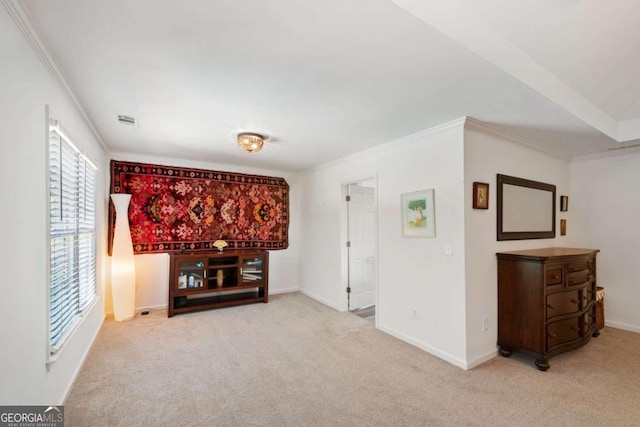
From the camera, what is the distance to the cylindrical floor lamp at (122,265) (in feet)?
12.0

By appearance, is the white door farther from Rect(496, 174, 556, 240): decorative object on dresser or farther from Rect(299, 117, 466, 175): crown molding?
Rect(496, 174, 556, 240): decorative object on dresser

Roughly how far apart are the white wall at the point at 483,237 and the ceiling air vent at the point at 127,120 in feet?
10.4

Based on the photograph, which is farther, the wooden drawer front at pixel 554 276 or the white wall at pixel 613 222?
the white wall at pixel 613 222

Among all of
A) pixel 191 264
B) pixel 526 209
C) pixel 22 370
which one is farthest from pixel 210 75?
pixel 526 209

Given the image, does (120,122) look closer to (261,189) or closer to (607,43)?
(261,189)

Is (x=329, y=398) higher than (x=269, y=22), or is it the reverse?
(x=269, y=22)

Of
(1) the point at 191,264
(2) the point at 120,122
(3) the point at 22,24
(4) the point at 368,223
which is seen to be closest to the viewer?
(3) the point at 22,24

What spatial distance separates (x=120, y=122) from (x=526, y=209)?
4.43m

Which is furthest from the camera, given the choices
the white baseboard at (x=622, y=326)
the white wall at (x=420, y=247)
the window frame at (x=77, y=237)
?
the white baseboard at (x=622, y=326)

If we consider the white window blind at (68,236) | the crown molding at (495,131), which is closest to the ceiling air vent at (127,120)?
the white window blind at (68,236)

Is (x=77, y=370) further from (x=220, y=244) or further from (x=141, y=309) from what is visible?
(x=220, y=244)

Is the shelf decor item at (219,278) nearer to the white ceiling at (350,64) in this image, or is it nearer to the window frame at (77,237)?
the window frame at (77,237)

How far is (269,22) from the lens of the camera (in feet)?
4.60

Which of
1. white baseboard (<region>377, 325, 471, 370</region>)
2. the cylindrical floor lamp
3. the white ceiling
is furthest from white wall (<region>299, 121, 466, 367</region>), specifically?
the cylindrical floor lamp
